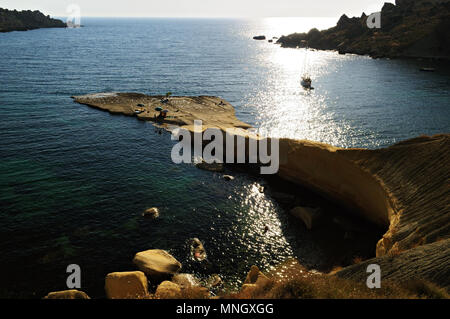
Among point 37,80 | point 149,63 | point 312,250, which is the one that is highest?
point 149,63

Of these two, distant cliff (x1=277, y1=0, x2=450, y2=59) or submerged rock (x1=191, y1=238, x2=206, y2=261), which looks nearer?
submerged rock (x1=191, y1=238, x2=206, y2=261)

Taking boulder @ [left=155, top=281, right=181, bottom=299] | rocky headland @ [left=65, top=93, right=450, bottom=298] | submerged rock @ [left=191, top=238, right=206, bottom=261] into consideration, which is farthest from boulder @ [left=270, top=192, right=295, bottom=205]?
boulder @ [left=155, top=281, right=181, bottom=299]

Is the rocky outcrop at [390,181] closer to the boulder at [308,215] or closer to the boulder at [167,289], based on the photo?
the boulder at [308,215]

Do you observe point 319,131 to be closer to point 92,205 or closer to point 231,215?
point 231,215

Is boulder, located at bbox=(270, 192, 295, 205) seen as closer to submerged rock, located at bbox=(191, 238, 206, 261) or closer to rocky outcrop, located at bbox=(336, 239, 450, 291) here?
submerged rock, located at bbox=(191, 238, 206, 261)

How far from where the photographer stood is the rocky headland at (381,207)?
19359 mm

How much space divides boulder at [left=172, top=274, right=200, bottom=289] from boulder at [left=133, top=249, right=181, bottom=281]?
30.3 inches

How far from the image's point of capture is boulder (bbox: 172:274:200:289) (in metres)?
25.7

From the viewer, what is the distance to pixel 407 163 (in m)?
31.8

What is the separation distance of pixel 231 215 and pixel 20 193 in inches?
982

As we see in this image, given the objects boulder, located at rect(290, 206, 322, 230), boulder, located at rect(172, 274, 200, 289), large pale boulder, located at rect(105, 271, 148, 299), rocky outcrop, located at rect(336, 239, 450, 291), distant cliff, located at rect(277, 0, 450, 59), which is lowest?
boulder, located at rect(172, 274, 200, 289)

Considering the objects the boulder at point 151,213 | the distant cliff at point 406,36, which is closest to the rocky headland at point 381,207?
the boulder at point 151,213

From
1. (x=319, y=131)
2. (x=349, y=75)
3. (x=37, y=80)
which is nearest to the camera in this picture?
(x=319, y=131)
